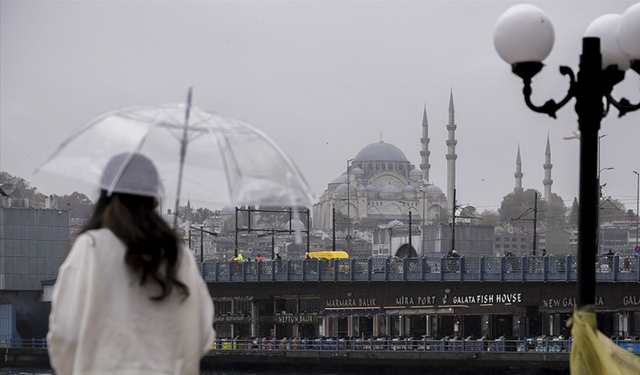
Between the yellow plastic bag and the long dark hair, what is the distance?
4.38m

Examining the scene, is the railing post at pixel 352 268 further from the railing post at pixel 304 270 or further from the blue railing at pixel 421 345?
the blue railing at pixel 421 345

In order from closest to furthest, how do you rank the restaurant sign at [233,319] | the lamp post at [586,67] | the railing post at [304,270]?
the lamp post at [586,67] < the railing post at [304,270] < the restaurant sign at [233,319]

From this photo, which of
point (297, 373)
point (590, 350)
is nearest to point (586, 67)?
point (590, 350)

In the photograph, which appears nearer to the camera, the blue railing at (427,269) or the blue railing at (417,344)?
the blue railing at (417,344)

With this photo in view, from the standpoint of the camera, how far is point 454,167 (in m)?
179

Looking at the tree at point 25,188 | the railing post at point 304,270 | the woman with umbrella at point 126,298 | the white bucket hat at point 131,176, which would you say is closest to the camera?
the woman with umbrella at point 126,298

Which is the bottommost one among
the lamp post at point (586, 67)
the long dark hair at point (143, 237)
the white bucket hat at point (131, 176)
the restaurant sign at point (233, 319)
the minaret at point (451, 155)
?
the restaurant sign at point (233, 319)

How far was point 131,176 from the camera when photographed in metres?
5.23

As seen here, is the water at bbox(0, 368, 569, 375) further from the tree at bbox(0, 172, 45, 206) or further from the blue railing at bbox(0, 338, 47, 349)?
the tree at bbox(0, 172, 45, 206)

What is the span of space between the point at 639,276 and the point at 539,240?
146252 millimetres

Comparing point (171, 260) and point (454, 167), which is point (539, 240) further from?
point (171, 260)

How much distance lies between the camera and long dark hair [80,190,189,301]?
494 cm

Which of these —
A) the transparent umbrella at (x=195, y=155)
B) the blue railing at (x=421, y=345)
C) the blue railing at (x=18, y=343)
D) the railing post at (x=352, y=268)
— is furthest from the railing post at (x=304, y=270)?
the transparent umbrella at (x=195, y=155)

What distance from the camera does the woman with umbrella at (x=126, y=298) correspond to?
4.84m
